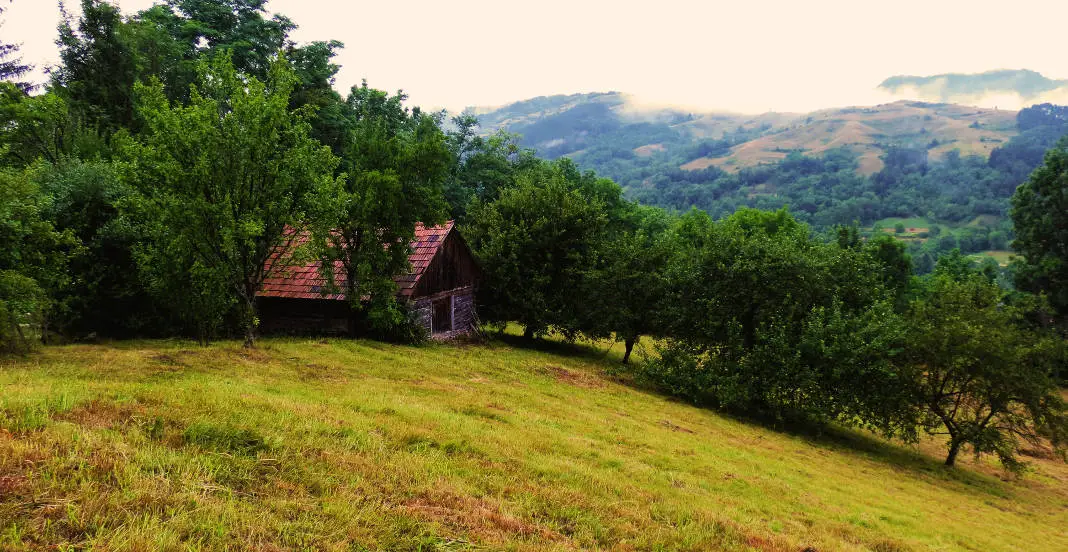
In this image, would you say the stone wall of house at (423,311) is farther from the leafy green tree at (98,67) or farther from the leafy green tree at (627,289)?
the leafy green tree at (98,67)

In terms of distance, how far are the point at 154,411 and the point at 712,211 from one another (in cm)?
19033

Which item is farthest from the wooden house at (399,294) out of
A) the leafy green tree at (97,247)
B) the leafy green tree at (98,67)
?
the leafy green tree at (98,67)

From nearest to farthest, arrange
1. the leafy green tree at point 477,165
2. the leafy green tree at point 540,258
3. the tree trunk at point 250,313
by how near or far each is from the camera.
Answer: the tree trunk at point 250,313
the leafy green tree at point 540,258
the leafy green tree at point 477,165

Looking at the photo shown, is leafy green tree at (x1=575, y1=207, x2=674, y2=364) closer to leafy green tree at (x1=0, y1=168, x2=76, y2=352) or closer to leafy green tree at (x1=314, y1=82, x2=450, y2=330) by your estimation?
leafy green tree at (x1=314, y1=82, x2=450, y2=330)

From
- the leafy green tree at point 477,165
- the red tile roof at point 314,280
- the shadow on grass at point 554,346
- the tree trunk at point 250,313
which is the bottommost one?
the shadow on grass at point 554,346

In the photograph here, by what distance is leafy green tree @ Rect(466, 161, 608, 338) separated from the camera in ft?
106

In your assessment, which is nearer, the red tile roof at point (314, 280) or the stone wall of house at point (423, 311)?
the red tile roof at point (314, 280)

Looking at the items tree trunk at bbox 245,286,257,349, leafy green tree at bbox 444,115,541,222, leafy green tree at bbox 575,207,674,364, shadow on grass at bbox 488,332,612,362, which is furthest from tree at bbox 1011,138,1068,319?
tree trunk at bbox 245,286,257,349

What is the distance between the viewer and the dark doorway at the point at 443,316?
2833cm

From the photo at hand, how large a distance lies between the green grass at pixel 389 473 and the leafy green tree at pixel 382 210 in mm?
4646

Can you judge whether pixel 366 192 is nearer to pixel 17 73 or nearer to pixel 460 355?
pixel 460 355

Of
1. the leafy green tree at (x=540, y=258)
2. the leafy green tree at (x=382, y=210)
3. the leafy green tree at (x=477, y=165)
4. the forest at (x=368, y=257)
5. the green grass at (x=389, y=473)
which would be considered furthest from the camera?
the leafy green tree at (x=477, y=165)

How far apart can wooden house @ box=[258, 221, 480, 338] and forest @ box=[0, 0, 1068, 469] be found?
52.9 inches

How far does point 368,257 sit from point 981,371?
27000 millimetres
